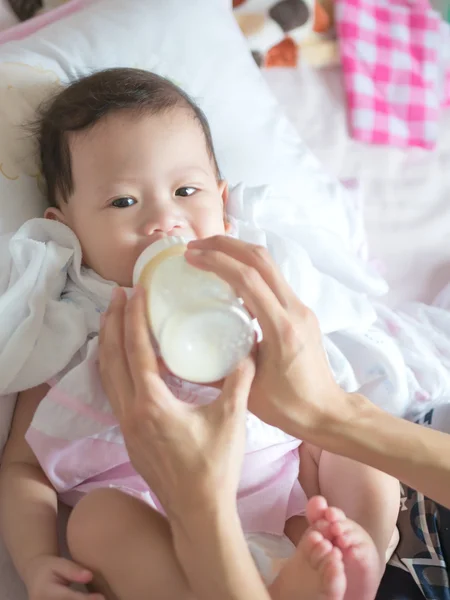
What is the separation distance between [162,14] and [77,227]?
563 millimetres

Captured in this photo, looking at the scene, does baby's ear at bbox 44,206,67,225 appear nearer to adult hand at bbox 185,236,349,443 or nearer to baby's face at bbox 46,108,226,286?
baby's face at bbox 46,108,226,286

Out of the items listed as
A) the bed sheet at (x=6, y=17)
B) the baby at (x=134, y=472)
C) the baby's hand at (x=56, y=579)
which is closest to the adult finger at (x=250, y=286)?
the baby at (x=134, y=472)

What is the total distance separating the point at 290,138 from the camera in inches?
56.8

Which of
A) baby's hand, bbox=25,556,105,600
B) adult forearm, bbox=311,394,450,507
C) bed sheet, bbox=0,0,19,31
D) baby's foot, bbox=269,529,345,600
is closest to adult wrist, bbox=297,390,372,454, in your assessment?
adult forearm, bbox=311,394,450,507

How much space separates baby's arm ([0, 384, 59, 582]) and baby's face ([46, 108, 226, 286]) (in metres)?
0.30

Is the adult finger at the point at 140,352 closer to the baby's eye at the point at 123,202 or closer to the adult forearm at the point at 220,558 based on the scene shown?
the adult forearm at the point at 220,558

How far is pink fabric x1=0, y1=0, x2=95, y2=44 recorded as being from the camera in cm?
135

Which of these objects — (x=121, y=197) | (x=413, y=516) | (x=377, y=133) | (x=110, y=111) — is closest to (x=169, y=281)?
(x=121, y=197)

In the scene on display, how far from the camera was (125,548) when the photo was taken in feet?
2.66

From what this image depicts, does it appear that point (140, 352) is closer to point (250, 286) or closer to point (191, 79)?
point (250, 286)

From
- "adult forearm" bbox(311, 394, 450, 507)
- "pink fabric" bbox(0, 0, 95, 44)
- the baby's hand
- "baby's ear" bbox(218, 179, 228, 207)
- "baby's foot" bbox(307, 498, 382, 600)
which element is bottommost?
"baby's foot" bbox(307, 498, 382, 600)

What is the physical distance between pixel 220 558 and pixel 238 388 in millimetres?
182

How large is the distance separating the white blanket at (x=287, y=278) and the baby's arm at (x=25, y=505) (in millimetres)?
101

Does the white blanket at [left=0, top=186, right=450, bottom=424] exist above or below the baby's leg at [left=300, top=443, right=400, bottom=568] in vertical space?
above
